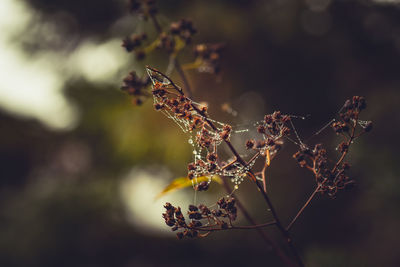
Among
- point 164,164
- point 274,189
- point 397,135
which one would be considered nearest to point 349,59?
point 397,135

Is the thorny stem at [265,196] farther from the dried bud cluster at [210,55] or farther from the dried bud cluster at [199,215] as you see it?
the dried bud cluster at [210,55]

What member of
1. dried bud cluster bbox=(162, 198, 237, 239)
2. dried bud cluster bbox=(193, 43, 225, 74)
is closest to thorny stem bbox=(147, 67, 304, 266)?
dried bud cluster bbox=(162, 198, 237, 239)

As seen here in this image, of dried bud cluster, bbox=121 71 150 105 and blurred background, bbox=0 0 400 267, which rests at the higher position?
blurred background, bbox=0 0 400 267

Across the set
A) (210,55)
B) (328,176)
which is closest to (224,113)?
(210,55)

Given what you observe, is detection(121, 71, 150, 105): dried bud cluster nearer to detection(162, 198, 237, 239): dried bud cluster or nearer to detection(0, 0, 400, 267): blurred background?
detection(162, 198, 237, 239): dried bud cluster

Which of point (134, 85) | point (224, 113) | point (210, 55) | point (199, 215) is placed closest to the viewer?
point (199, 215)

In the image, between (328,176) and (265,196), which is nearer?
(265,196)

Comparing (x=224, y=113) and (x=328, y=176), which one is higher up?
(x=224, y=113)

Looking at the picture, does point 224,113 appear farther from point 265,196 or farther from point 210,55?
point 265,196

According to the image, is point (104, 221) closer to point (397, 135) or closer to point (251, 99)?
point (251, 99)
